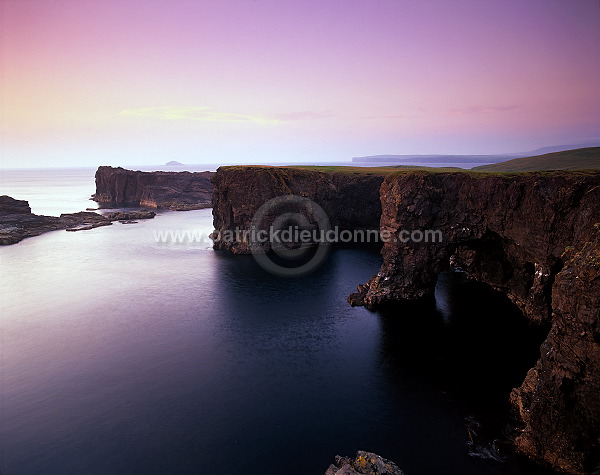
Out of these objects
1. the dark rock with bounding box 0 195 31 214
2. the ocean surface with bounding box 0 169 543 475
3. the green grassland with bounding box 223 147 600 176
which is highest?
the green grassland with bounding box 223 147 600 176

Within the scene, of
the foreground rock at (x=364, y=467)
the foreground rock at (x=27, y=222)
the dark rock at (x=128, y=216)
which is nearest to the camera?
the foreground rock at (x=364, y=467)

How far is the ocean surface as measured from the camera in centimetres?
2455

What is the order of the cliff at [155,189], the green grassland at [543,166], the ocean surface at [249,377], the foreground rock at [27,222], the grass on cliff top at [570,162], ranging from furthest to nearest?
1. the cliff at [155,189]
2. the foreground rock at [27,222]
3. the grass on cliff top at [570,162]
4. the green grassland at [543,166]
5. the ocean surface at [249,377]

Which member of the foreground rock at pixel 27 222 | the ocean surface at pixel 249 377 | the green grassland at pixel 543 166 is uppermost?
the green grassland at pixel 543 166

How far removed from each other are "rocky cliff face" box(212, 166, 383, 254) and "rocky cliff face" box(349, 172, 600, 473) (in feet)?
111

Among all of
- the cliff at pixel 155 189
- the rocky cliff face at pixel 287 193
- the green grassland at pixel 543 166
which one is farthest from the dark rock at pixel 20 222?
the green grassland at pixel 543 166

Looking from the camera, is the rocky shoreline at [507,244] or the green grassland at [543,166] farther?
the green grassland at [543,166]

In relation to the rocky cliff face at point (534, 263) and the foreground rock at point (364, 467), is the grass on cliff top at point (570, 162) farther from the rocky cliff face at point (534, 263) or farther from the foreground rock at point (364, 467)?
the foreground rock at point (364, 467)

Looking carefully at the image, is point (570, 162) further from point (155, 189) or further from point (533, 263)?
point (155, 189)

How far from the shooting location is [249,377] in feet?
110

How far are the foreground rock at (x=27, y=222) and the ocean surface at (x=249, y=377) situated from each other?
155 feet

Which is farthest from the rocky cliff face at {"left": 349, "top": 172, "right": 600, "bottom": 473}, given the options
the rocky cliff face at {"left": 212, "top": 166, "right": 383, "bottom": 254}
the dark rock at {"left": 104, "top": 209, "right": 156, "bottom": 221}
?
the dark rock at {"left": 104, "top": 209, "right": 156, "bottom": 221}

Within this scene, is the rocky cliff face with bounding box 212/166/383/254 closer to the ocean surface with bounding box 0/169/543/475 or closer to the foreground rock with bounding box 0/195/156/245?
the ocean surface with bounding box 0/169/543/475

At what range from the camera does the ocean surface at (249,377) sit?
24.5 metres
